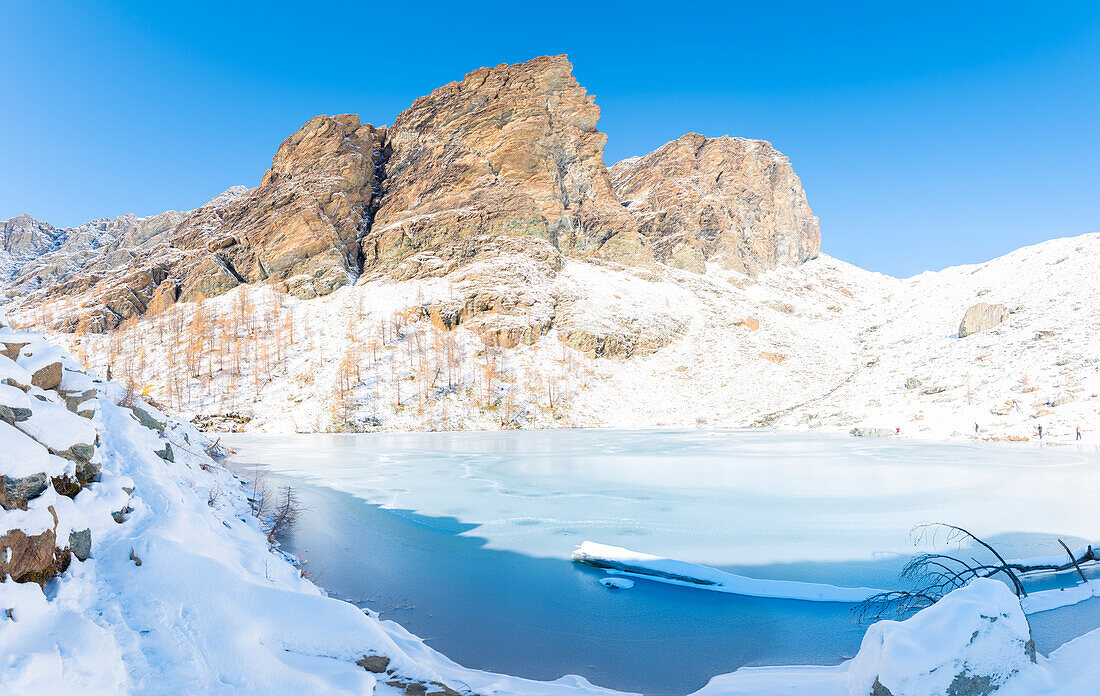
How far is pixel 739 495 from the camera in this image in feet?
56.2

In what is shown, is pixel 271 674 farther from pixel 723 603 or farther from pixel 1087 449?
pixel 1087 449

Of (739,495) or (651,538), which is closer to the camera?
(651,538)

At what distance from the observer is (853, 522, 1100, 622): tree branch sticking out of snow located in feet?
22.2

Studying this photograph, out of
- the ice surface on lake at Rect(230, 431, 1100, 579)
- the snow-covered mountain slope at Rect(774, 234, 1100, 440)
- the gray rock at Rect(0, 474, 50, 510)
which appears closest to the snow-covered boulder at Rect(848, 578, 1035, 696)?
the ice surface on lake at Rect(230, 431, 1100, 579)

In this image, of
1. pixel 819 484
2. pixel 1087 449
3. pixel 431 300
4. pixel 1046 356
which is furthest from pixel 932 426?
pixel 431 300

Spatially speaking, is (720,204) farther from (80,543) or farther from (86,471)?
(80,543)

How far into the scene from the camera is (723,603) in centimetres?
889

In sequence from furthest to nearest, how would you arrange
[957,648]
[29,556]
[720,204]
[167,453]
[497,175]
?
[720,204] < [497,175] < [167,453] < [957,648] < [29,556]

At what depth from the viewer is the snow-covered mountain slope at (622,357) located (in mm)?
45219

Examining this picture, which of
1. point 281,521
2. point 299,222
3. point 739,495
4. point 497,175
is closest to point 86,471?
point 281,521

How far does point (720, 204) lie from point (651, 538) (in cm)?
12842

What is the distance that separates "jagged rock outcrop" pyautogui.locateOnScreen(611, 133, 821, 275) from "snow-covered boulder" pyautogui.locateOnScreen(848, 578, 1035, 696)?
363ft

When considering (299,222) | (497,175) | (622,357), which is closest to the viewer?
(622,357)

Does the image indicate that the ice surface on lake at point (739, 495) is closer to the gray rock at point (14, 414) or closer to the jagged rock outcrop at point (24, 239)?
the gray rock at point (14, 414)
